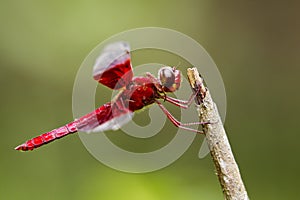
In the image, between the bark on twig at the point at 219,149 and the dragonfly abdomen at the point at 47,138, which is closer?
the bark on twig at the point at 219,149

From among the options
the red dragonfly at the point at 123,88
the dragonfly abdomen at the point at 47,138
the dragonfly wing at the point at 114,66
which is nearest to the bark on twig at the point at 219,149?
the red dragonfly at the point at 123,88

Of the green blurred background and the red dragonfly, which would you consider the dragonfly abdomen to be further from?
the green blurred background

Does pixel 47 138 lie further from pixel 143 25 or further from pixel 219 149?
pixel 143 25

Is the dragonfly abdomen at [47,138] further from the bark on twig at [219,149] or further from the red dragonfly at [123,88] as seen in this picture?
the bark on twig at [219,149]

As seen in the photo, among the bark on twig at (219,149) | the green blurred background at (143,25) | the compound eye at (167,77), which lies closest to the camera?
the bark on twig at (219,149)

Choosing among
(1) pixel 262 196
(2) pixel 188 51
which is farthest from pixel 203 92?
(2) pixel 188 51

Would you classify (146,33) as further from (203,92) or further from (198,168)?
(203,92)
